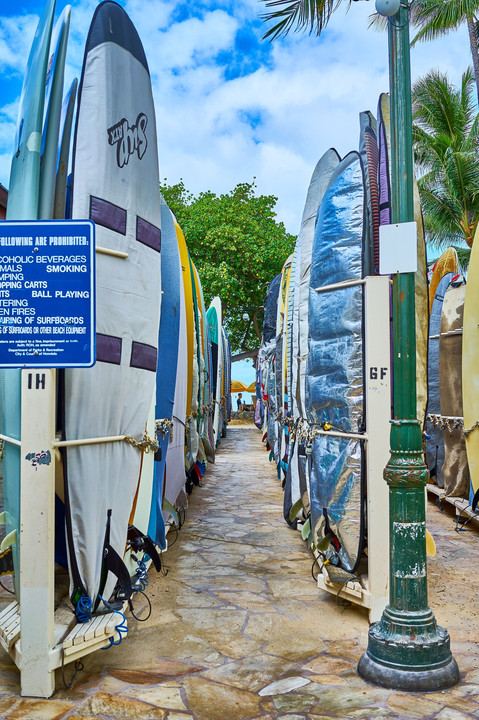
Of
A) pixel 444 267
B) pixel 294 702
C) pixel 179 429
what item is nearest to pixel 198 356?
pixel 179 429

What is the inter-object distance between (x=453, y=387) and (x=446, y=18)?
13945mm

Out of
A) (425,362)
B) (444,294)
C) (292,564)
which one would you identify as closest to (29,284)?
(425,362)

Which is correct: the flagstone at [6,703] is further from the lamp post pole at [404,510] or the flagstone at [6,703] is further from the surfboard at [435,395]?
the surfboard at [435,395]

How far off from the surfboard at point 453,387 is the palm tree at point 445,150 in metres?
16.0

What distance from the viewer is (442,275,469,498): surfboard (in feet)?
25.0

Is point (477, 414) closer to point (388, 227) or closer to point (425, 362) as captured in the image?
point (425, 362)

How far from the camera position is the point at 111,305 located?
3.78 meters

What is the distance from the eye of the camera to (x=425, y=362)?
4.65m

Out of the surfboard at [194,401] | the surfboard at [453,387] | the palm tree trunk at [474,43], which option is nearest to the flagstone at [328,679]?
the surfboard at [194,401]

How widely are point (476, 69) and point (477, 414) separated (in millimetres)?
15570

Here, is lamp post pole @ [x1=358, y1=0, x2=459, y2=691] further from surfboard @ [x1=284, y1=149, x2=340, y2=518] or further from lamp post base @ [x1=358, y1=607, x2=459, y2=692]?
surfboard @ [x1=284, y1=149, x2=340, y2=518]

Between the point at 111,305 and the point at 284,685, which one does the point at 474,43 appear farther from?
the point at 284,685

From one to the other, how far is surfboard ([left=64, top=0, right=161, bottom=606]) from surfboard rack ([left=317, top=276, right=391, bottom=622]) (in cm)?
144

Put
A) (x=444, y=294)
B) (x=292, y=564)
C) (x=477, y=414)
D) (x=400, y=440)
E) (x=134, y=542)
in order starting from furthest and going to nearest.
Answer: (x=444, y=294) < (x=477, y=414) < (x=292, y=564) < (x=134, y=542) < (x=400, y=440)
